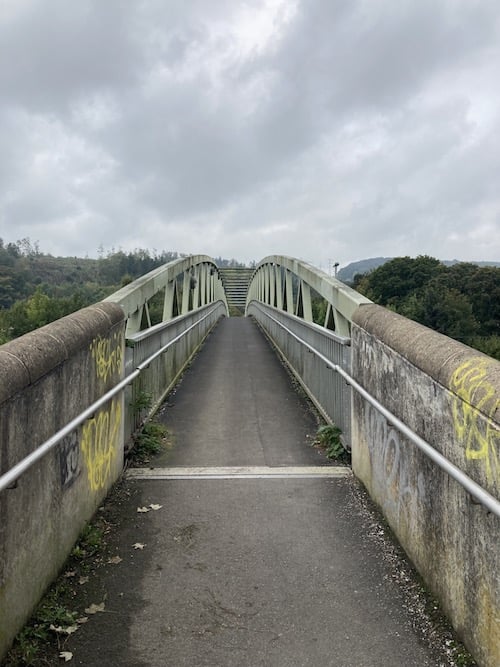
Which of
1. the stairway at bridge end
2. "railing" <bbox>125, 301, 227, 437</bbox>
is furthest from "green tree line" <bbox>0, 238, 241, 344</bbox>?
"railing" <bbox>125, 301, 227, 437</bbox>

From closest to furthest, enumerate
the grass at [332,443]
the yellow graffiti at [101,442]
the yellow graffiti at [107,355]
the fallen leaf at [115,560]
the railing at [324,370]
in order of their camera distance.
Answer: the fallen leaf at [115,560] < the yellow graffiti at [101,442] < the yellow graffiti at [107,355] < the grass at [332,443] < the railing at [324,370]

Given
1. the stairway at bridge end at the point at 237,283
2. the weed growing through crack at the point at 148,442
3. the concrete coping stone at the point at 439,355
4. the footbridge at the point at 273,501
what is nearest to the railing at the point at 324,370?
the footbridge at the point at 273,501

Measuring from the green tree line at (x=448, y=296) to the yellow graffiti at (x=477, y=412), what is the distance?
1904 inches

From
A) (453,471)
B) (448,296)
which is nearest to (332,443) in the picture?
(453,471)

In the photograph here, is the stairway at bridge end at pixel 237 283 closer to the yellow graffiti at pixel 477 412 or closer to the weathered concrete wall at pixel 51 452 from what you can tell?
the weathered concrete wall at pixel 51 452

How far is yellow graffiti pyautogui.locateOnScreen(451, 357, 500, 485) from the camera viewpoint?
219 centimetres

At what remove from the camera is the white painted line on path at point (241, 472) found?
4762mm

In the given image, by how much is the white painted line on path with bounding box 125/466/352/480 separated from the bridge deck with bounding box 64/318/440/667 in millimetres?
24

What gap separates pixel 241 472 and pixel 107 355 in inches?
64.6

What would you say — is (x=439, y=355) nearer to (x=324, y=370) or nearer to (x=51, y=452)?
(x=51, y=452)

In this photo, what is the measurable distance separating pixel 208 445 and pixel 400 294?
66.0 meters

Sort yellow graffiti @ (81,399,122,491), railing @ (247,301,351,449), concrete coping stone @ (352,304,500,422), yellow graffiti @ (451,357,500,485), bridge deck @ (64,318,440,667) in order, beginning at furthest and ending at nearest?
railing @ (247,301,351,449)
yellow graffiti @ (81,399,122,491)
bridge deck @ (64,318,440,667)
concrete coping stone @ (352,304,500,422)
yellow graffiti @ (451,357,500,485)

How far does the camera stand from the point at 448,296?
183 ft

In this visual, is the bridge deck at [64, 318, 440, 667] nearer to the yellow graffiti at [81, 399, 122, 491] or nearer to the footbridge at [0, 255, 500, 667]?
the footbridge at [0, 255, 500, 667]
